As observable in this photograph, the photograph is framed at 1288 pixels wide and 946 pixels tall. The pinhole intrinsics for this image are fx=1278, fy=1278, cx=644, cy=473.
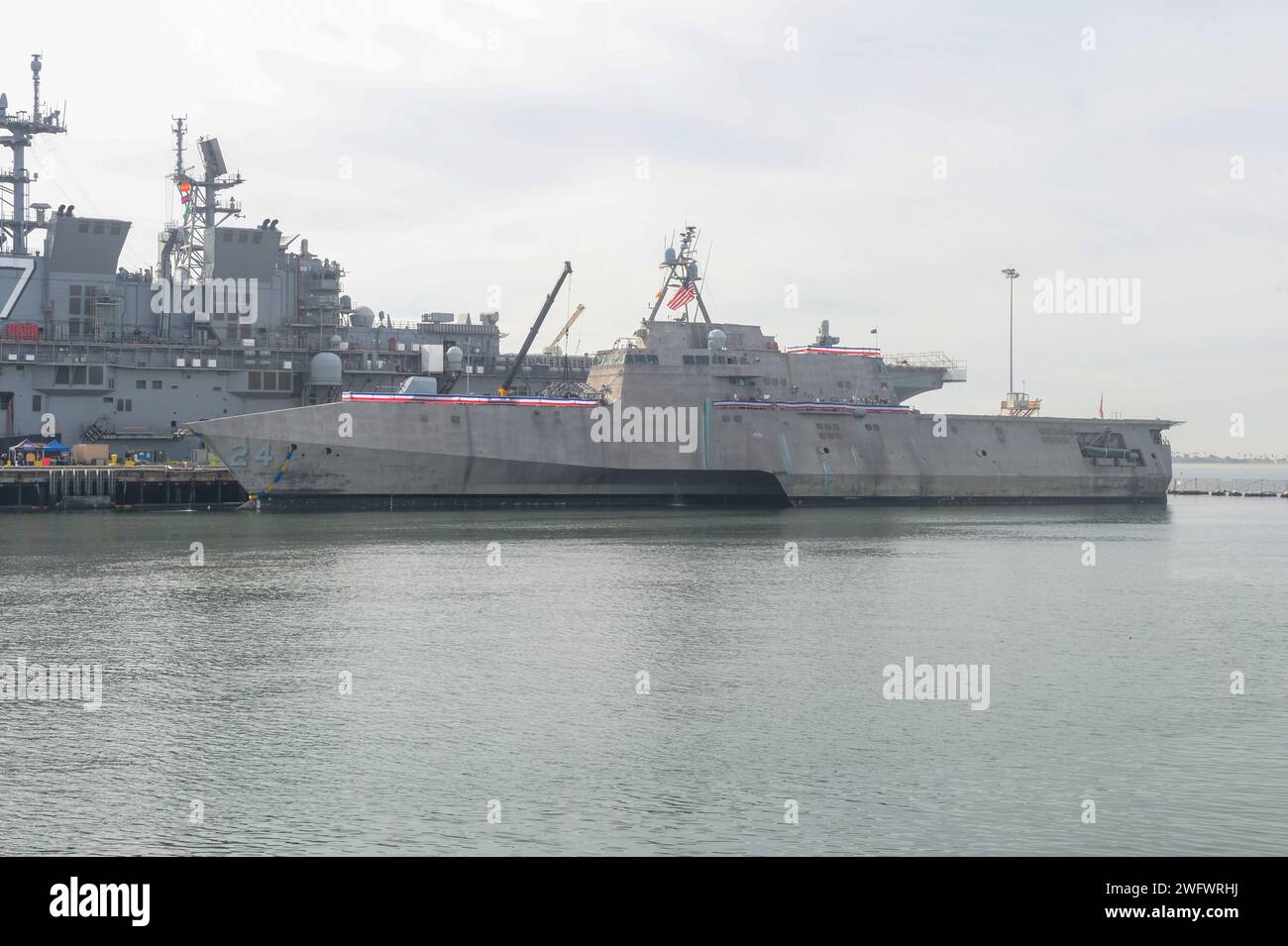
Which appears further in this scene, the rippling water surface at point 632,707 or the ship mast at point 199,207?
the ship mast at point 199,207

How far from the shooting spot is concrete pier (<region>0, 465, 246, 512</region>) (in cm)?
5556

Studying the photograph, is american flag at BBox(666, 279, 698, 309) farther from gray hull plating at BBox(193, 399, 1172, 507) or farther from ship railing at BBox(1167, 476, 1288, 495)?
ship railing at BBox(1167, 476, 1288, 495)

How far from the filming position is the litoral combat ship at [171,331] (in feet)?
203

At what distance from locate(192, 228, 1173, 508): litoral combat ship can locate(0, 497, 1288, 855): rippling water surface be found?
48.1ft

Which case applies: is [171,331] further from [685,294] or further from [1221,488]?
[1221,488]

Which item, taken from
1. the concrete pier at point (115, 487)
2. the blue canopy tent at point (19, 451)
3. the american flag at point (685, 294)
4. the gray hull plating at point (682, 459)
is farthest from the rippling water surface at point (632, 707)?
the american flag at point (685, 294)

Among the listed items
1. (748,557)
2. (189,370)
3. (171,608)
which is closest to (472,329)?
(189,370)

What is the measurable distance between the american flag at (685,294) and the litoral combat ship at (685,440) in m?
0.06

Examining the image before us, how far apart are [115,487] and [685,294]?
27516mm

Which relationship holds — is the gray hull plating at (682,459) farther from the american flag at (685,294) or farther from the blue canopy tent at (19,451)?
the blue canopy tent at (19,451)

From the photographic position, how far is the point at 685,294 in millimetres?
61625

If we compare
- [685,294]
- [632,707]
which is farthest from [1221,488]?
[632,707]

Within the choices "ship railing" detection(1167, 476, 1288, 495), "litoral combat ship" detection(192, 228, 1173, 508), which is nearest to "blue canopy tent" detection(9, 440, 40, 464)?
"litoral combat ship" detection(192, 228, 1173, 508)
